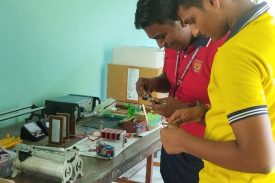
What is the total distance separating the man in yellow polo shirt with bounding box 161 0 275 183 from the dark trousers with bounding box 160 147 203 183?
0.56 meters

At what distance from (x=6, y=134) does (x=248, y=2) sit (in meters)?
1.37

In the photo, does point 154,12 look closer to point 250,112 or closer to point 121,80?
point 250,112

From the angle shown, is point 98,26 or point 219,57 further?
point 98,26

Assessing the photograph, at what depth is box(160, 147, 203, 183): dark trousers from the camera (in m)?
1.42

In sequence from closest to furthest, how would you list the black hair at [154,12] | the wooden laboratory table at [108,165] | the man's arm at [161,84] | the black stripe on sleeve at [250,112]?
1. the black stripe on sleeve at [250,112]
2. the wooden laboratory table at [108,165]
3. the black hair at [154,12]
4. the man's arm at [161,84]

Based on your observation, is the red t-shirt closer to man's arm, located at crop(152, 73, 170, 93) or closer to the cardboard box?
man's arm, located at crop(152, 73, 170, 93)

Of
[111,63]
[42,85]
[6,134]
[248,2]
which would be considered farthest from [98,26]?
[248,2]

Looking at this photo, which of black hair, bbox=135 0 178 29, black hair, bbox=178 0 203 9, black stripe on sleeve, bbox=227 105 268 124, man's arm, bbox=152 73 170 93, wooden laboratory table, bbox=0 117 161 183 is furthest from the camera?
man's arm, bbox=152 73 170 93

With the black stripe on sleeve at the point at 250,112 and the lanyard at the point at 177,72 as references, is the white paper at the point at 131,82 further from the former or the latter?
the black stripe on sleeve at the point at 250,112

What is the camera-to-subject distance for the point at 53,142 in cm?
158

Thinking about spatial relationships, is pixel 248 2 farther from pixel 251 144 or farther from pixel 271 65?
pixel 251 144

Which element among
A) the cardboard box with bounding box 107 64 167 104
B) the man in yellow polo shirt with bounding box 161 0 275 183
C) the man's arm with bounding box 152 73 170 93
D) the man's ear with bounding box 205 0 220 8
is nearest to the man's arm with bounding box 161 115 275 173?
the man in yellow polo shirt with bounding box 161 0 275 183

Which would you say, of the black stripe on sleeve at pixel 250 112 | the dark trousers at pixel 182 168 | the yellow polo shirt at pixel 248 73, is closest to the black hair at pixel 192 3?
the yellow polo shirt at pixel 248 73

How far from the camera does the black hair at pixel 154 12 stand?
4.33 feet
